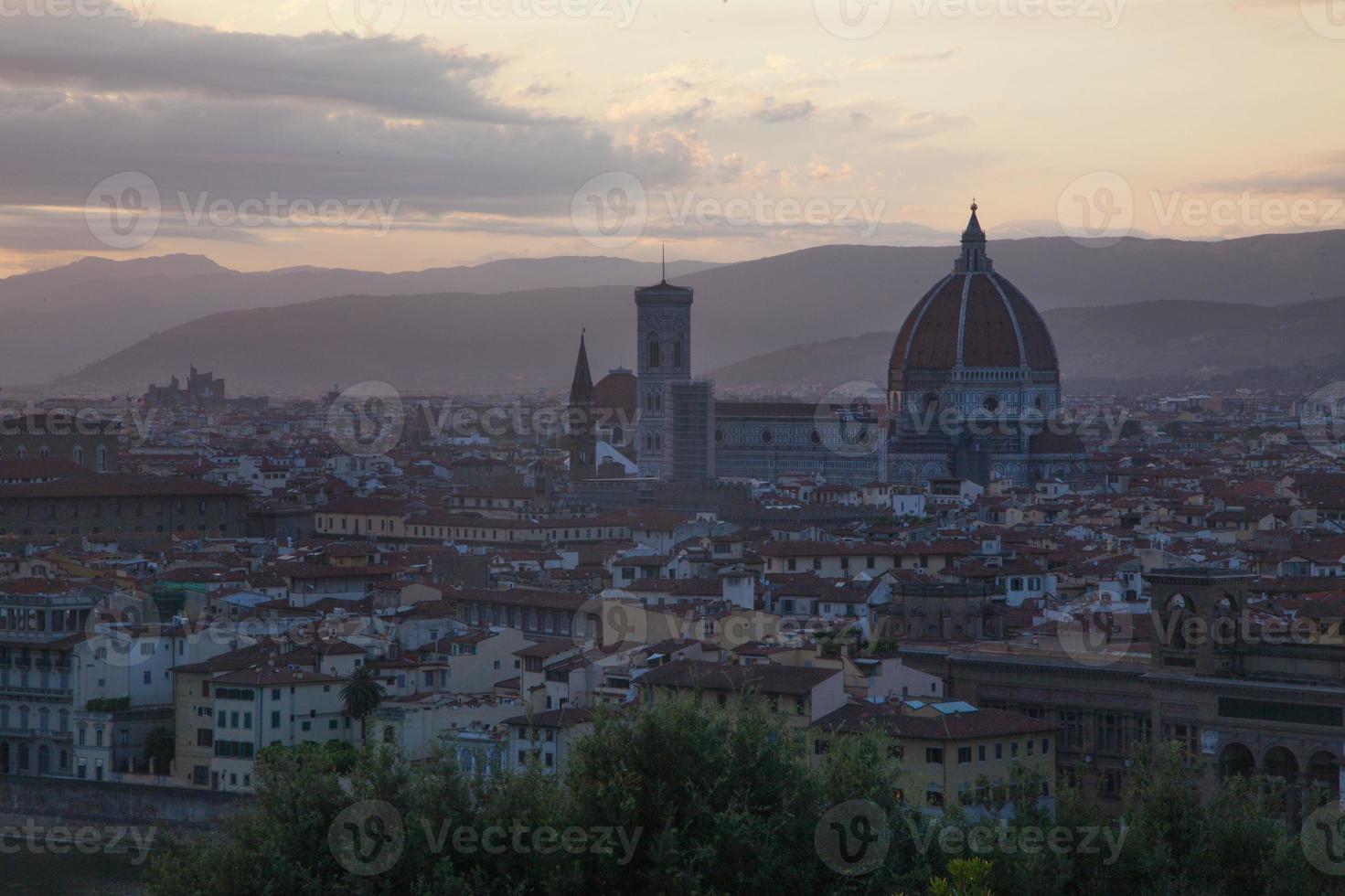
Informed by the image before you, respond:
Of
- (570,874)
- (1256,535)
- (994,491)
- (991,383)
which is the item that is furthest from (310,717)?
(991,383)

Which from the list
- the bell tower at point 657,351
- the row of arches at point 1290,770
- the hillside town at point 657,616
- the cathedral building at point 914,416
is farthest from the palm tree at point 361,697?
the bell tower at point 657,351

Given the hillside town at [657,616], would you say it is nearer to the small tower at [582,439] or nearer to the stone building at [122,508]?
the stone building at [122,508]

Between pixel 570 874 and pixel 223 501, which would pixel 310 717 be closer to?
pixel 570 874

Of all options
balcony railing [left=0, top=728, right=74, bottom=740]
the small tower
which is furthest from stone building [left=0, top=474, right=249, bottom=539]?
balcony railing [left=0, top=728, right=74, bottom=740]

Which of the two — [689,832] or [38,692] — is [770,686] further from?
[38,692]

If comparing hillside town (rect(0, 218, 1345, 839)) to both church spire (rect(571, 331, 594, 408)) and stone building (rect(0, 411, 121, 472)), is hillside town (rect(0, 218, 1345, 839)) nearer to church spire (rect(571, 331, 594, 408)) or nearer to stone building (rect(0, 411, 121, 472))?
stone building (rect(0, 411, 121, 472))
